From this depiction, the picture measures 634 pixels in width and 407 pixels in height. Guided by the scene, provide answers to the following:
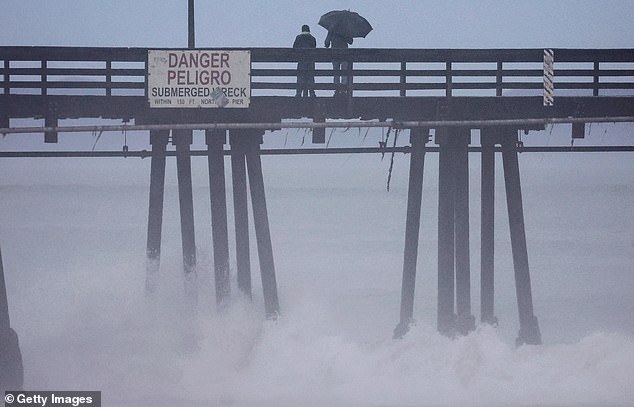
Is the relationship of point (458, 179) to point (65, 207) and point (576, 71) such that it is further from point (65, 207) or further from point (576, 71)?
point (65, 207)

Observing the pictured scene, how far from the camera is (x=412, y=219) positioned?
19.0 metres

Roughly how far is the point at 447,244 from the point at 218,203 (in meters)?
3.64

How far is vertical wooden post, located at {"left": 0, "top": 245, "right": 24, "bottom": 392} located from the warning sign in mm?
3614

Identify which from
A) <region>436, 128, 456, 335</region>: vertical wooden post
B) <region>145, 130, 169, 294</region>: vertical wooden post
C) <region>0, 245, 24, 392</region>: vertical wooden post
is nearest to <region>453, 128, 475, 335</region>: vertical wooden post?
<region>436, 128, 456, 335</region>: vertical wooden post

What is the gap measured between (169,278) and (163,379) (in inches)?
103

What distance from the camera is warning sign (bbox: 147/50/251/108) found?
1714 centimetres

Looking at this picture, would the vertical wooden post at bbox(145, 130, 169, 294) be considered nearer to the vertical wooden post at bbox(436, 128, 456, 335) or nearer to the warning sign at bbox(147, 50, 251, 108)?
the warning sign at bbox(147, 50, 251, 108)


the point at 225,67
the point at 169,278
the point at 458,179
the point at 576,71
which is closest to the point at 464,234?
the point at 458,179

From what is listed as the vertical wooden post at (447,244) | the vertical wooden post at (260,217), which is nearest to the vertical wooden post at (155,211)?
the vertical wooden post at (260,217)

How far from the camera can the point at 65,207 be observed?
83.6m

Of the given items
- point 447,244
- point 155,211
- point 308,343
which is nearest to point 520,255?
point 447,244

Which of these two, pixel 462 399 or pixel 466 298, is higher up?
pixel 466 298

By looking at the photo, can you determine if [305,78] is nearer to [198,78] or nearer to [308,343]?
[198,78]

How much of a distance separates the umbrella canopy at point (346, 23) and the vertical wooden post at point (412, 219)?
1.95m
